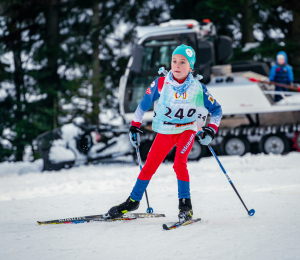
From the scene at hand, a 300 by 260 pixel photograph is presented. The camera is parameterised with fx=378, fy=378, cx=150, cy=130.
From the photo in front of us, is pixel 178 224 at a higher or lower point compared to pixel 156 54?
lower

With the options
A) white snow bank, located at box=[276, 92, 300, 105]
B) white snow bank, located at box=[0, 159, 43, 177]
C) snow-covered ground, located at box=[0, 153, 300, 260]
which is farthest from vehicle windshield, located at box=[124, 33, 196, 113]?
snow-covered ground, located at box=[0, 153, 300, 260]

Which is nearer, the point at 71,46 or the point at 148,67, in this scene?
the point at 148,67

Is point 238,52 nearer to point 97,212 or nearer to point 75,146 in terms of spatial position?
point 75,146

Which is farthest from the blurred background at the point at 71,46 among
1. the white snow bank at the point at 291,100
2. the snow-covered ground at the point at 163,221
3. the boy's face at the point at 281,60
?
the snow-covered ground at the point at 163,221

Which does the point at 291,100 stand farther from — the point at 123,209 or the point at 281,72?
the point at 123,209

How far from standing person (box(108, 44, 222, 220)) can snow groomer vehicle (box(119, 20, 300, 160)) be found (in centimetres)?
536

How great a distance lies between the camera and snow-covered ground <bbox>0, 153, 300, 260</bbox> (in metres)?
2.93

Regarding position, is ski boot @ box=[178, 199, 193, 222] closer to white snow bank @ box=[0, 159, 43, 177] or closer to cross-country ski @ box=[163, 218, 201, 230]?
cross-country ski @ box=[163, 218, 201, 230]

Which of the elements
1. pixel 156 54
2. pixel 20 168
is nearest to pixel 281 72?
pixel 156 54

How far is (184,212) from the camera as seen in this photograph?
370 cm

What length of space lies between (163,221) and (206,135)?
0.99 metres

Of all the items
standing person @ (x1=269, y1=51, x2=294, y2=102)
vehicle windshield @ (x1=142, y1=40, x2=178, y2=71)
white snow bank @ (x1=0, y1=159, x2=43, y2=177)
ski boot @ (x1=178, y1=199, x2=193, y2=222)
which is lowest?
white snow bank @ (x1=0, y1=159, x2=43, y2=177)

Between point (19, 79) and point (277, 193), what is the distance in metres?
17.7

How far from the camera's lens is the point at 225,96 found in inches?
370
